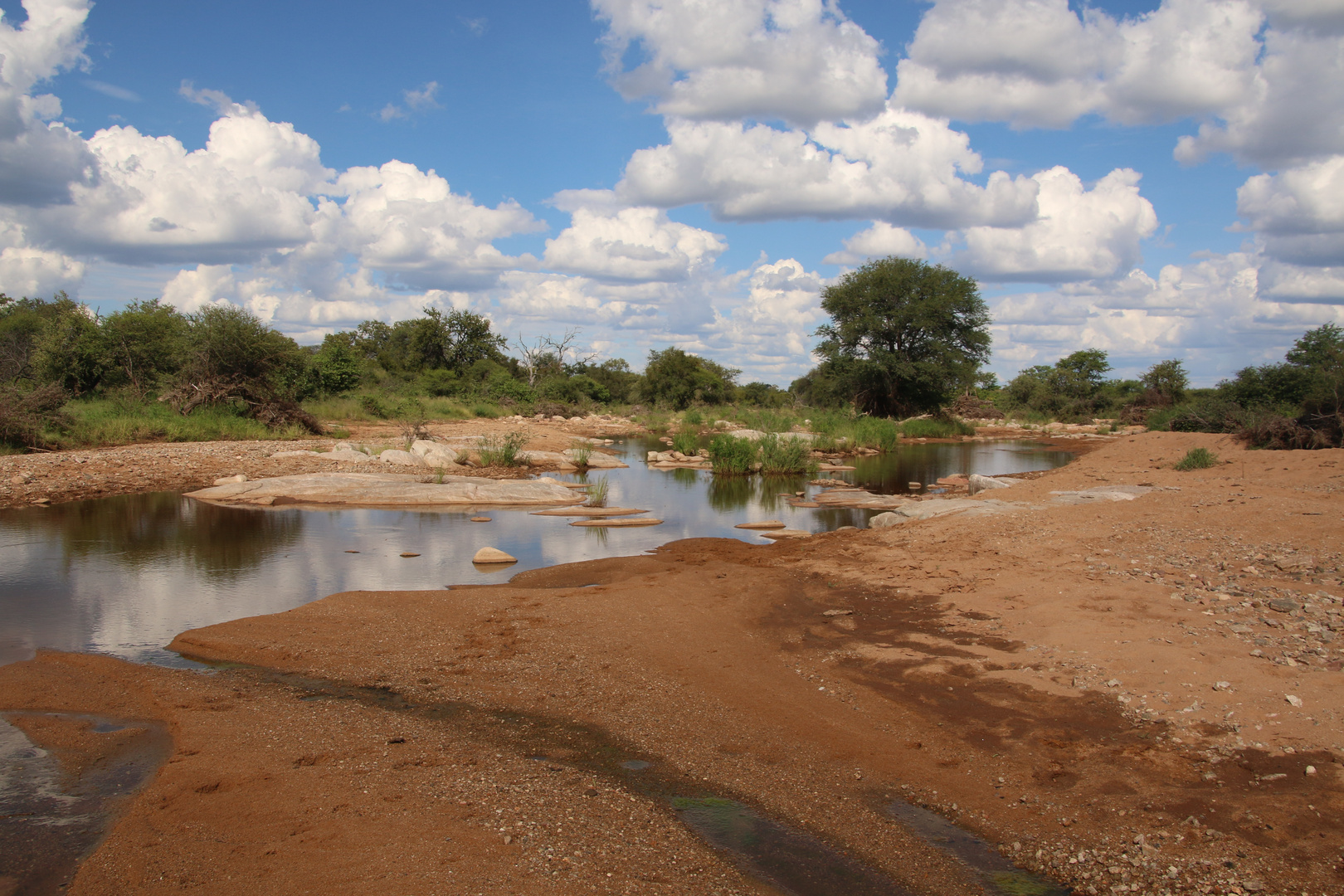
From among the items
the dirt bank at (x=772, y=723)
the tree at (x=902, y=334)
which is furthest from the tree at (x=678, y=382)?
the dirt bank at (x=772, y=723)

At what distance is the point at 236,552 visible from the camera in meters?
11.5

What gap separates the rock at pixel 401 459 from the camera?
20.4 meters

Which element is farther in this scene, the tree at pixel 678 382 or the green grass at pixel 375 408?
the tree at pixel 678 382

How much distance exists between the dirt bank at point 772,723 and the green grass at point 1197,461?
27.3 feet

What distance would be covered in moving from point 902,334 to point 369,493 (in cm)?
3351

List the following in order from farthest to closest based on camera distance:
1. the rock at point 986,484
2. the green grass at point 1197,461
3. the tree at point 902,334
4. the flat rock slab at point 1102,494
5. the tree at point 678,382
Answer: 1. the tree at point 678,382
2. the tree at point 902,334
3. the green grass at point 1197,461
4. the rock at point 986,484
5. the flat rock slab at point 1102,494

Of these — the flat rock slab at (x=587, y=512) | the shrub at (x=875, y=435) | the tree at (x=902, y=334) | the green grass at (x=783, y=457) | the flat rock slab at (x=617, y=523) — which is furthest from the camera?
the tree at (x=902, y=334)

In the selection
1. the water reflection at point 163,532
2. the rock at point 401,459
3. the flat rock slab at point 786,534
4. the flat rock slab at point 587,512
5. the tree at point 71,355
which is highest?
the tree at point 71,355

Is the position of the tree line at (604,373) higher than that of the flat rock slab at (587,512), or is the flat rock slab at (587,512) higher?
the tree line at (604,373)

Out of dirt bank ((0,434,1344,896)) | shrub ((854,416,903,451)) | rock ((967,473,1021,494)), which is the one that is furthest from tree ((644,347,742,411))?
dirt bank ((0,434,1344,896))

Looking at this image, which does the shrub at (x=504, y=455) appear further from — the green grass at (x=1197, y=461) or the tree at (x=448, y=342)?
the tree at (x=448, y=342)

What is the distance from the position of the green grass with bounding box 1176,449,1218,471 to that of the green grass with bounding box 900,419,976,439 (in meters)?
23.5

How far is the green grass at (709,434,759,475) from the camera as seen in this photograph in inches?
918

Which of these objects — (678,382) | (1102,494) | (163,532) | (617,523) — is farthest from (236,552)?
(678,382)
